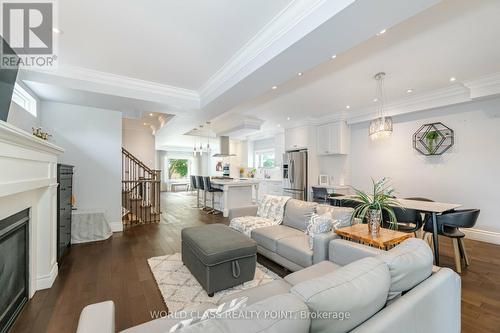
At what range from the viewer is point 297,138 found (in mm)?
6812

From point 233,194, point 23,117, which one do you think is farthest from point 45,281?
point 233,194

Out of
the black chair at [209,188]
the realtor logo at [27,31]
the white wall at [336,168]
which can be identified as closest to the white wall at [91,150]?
the realtor logo at [27,31]

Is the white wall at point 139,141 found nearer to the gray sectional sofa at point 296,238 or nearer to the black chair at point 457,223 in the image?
the gray sectional sofa at point 296,238

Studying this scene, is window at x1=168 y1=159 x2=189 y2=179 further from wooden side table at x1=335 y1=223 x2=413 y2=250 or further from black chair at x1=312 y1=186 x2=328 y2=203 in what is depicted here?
wooden side table at x1=335 y1=223 x2=413 y2=250

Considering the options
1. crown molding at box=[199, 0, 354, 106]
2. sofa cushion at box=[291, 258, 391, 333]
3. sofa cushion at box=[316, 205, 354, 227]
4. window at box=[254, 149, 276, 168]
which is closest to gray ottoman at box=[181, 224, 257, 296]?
sofa cushion at box=[316, 205, 354, 227]

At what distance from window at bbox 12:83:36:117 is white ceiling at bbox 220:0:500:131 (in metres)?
3.85

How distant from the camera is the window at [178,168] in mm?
13609

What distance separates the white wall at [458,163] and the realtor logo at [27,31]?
20.5 ft

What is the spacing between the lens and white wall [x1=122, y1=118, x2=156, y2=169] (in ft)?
25.2

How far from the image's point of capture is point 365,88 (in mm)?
4141

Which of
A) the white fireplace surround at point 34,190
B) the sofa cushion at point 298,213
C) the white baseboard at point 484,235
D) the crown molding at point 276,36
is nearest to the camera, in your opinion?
the white fireplace surround at point 34,190

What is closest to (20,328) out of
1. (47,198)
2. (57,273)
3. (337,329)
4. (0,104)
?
(57,273)

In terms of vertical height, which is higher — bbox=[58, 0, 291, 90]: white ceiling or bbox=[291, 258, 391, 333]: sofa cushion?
bbox=[58, 0, 291, 90]: white ceiling

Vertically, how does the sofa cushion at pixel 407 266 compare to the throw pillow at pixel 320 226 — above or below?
above
